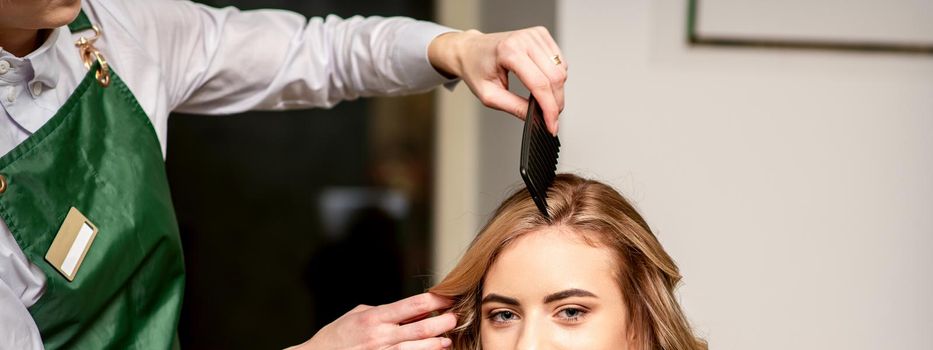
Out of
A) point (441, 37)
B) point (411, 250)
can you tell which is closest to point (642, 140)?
point (441, 37)

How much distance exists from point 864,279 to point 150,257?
44.7 inches

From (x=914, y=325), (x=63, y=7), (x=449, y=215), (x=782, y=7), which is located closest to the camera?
(x=63, y=7)

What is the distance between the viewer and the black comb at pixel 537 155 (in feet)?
3.69

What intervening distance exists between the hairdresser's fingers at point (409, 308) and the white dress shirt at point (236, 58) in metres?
0.31

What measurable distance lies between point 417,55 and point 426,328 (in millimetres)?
378

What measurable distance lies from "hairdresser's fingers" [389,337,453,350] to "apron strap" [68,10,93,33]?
561 mm

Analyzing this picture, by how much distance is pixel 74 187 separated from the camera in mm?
1202

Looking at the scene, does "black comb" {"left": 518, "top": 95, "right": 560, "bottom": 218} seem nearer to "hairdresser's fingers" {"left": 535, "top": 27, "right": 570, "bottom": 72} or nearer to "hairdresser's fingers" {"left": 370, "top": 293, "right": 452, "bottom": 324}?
"hairdresser's fingers" {"left": 535, "top": 27, "right": 570, "bottom": 72}

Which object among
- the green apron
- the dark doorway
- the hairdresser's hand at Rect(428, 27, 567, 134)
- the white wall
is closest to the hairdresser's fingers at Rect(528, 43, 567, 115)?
the hairdresser's hand at Rect(428, 27, 567, 134)

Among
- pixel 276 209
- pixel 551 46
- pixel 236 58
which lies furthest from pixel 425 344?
pixel 276 209

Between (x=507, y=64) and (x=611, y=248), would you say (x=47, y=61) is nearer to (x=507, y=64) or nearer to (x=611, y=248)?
(x=507, y=64)

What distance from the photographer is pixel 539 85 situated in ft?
3.86

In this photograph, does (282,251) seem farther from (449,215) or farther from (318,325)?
(449,215)

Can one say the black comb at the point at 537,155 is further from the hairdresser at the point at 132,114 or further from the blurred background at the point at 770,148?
the blurred background at the point at 770,148
